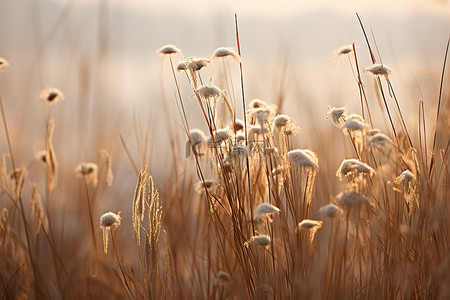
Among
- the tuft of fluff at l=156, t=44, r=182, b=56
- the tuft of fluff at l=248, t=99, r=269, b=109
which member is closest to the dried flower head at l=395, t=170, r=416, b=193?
the tuft of fluff at l=248, t=99, r=269, b=109

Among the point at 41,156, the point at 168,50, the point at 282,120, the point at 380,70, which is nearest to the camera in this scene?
the point at 282,120

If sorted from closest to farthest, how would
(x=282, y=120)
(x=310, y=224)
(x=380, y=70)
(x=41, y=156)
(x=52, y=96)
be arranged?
(x=310, y=224) → (x=282, y=120) → (x=380, y=70) → (x=52, y=96) → (x=41, y=156)

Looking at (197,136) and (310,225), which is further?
(197,136)

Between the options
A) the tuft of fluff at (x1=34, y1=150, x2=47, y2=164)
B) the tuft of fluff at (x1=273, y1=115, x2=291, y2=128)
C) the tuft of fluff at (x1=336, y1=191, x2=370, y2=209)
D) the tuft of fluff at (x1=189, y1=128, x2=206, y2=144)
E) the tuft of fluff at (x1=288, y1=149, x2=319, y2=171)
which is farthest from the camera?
the tuft of fluff at (x1=34, y1=150, x2=47, y2=164)

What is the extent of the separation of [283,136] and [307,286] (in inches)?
14.6

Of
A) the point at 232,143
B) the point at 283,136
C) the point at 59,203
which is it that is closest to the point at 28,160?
the point at 59,203

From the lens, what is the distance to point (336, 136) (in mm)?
2189

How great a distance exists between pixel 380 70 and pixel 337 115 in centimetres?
19

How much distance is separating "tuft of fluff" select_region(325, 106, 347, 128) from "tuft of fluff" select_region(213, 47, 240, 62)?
29cm

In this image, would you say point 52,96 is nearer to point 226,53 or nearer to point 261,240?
point 226,53

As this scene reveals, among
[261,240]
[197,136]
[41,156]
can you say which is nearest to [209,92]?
[197,136]

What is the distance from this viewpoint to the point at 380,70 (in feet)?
5.41

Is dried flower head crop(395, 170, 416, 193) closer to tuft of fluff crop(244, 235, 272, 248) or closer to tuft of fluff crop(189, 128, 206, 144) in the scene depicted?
tuft of fluff crop(244, 235, 272, 248)

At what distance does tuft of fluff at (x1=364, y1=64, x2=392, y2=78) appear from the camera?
1.64 m
